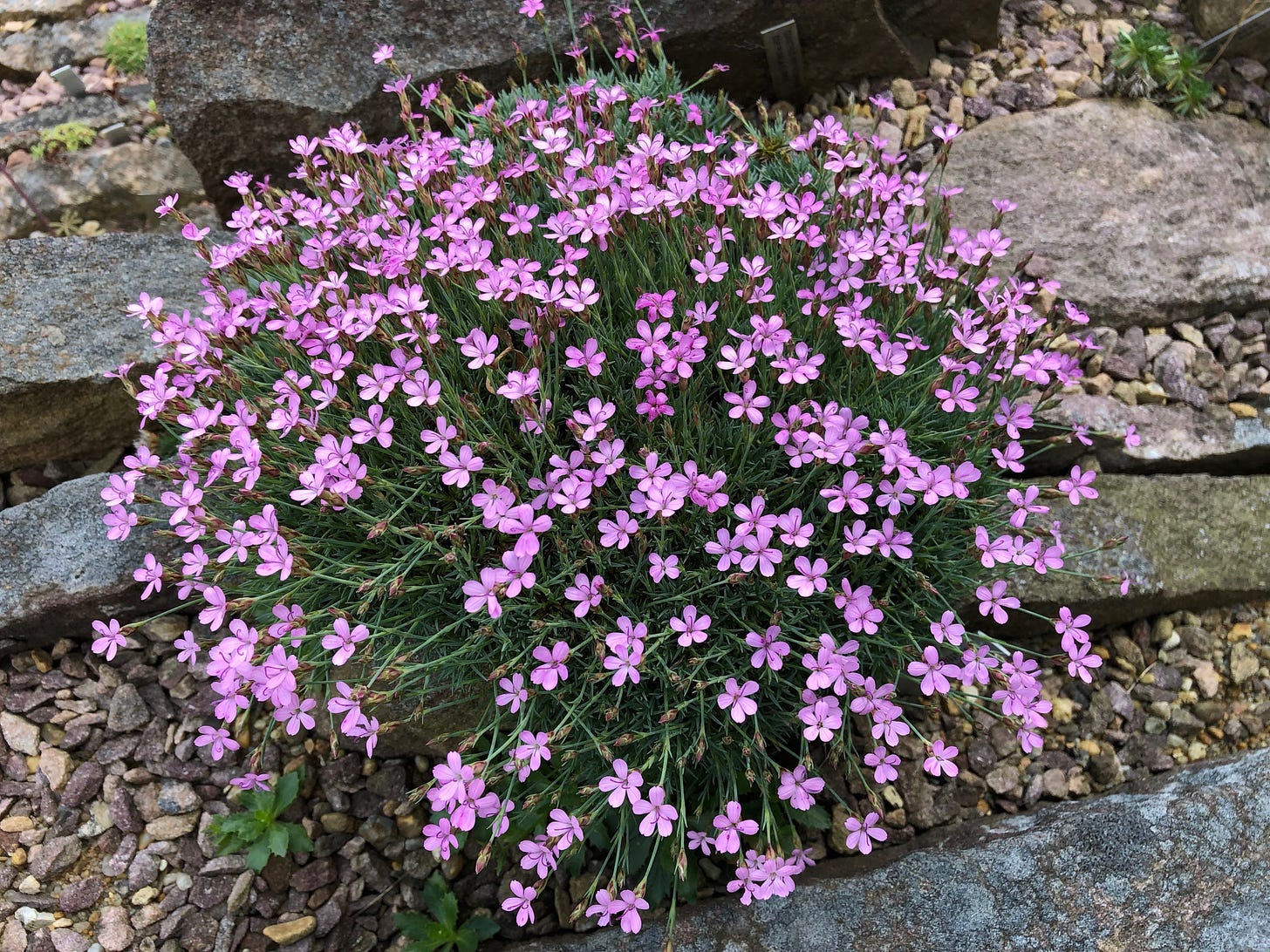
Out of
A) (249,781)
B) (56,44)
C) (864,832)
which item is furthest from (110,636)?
(56,44)

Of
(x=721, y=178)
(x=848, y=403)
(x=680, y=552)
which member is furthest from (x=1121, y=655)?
(x=721, y=178)

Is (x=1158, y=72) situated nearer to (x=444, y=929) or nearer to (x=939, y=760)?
(x=939, y=760)

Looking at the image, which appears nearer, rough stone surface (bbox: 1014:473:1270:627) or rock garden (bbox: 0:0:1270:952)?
rock garden (bbox: 0:0:1270:952)

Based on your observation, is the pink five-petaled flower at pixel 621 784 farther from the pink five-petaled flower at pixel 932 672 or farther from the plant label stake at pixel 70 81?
the plant label stake at pixel 70 81

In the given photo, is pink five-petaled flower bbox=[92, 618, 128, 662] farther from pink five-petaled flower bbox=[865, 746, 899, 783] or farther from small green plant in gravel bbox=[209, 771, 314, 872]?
pink five-petaled flower bbox=[865, 746, 899, 783]

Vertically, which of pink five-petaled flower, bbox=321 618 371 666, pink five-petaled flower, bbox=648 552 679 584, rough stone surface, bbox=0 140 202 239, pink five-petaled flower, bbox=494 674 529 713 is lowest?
pink five-petaled flower, bbox=494 674 529 713

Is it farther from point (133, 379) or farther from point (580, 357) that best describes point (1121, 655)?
point (133, 379)

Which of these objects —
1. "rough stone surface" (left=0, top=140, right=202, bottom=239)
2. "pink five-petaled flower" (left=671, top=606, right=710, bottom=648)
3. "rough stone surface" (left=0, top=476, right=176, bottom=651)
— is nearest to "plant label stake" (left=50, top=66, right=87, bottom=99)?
"rough stone surface" (left=0, top=140, right=202, bottom=239)

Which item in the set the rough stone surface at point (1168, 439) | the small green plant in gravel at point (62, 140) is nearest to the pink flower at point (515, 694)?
the rough stone surface at point (1168, 439)
